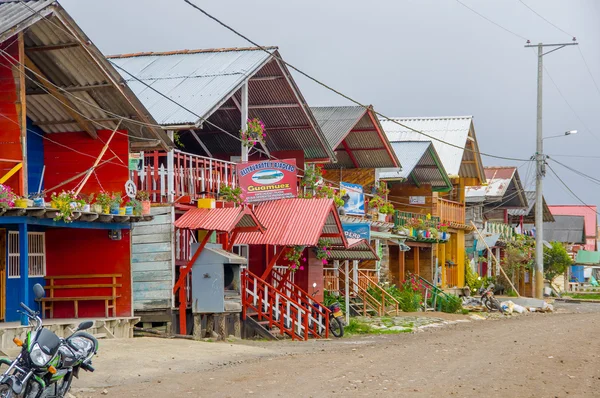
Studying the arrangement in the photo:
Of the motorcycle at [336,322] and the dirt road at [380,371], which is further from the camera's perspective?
the motorcycle at [336,322]

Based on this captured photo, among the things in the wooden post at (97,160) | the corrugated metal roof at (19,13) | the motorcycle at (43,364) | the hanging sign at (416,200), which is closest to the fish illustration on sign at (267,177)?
the wooden post at (97,160)

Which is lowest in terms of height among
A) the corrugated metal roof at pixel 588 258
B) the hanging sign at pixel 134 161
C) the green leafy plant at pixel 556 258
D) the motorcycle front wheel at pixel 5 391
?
the corrugated metal roof at pixel 588 258

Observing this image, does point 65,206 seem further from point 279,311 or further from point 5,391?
point 5,391

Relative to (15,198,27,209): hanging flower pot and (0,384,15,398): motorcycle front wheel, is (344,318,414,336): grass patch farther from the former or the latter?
(0,384,15,398): motorcycle front wheel

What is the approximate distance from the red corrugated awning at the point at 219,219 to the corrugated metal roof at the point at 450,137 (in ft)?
77.3

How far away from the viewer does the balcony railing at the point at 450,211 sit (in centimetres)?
4488

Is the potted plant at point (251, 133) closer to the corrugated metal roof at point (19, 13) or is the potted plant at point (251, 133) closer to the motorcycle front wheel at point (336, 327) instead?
the motorcycle front wheel at point (336, 327)

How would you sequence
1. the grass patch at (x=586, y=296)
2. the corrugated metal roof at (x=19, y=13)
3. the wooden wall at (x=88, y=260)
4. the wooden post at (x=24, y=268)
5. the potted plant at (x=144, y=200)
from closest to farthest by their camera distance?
the corrugated metal roof at (x=19, y=13) → the wooden post at (x=24, y=268) → the potted plant at (x=144, y=200) → the wooden wall at (x=88, y=260) → the grass patch at (x=586, y=296)

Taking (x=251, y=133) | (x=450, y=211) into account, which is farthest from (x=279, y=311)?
(x=450, y=211)

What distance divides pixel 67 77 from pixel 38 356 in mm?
10990

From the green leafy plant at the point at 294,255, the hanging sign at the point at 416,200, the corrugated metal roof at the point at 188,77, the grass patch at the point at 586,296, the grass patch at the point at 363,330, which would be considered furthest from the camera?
the grass patch at the point at 586,296

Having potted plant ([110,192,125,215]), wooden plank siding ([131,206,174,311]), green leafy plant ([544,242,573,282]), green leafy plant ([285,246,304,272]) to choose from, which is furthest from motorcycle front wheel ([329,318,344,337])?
green leafy plant ([544,242,573,282])

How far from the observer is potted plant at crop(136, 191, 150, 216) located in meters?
21.2

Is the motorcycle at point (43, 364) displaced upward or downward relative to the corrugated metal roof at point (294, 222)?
downward
